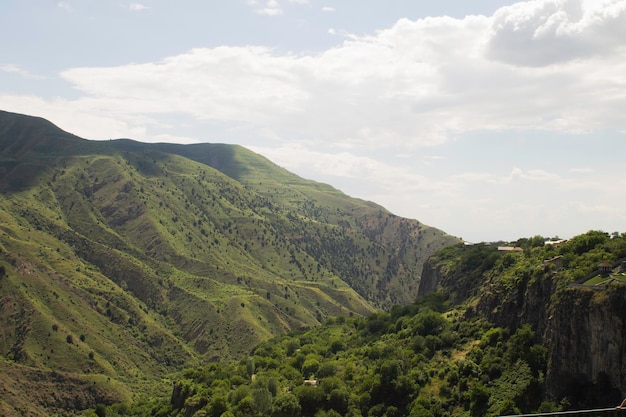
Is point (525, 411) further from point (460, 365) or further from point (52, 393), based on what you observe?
point (52, 393)

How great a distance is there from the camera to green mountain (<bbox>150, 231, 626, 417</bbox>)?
227 ft

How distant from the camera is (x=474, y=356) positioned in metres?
95.9

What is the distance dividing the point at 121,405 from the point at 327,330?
6983 cm

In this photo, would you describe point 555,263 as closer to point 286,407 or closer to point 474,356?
point 474,356

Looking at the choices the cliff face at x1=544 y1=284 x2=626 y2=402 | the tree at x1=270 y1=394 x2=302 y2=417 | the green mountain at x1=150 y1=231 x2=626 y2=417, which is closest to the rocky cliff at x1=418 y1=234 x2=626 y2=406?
the cliff face at x1=544 y1=284 x2=626 y2=402

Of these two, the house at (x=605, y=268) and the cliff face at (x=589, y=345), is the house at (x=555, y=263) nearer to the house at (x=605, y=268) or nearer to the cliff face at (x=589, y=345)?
the house at (x=605, y=268)

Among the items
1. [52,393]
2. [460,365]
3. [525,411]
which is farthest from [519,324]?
[52,393]

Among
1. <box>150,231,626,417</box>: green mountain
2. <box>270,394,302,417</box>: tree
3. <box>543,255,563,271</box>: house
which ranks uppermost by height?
<box>543,255,563,271</box>: house

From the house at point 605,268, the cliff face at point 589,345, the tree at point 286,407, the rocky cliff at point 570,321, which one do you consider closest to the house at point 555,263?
the rocky cliff at point 570,321

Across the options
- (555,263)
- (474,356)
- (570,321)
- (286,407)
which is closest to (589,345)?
(570,321)

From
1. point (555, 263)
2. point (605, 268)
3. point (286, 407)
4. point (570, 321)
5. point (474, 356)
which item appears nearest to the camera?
point (570, 321)

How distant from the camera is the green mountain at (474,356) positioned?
227 ft

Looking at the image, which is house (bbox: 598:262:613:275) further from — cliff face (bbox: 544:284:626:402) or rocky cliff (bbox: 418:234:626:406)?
cliff face (bbox: 544:284:626:402)

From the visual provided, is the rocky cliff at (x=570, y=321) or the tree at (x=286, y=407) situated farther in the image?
the tree at (x=286, y=407)
